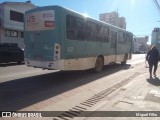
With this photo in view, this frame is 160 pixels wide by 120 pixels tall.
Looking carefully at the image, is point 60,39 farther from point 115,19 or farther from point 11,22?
point 115,19

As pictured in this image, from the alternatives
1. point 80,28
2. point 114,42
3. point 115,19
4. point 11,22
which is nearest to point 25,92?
point 80,28

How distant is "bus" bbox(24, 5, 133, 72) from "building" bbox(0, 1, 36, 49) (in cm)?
2260

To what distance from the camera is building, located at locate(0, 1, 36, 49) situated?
104 ft

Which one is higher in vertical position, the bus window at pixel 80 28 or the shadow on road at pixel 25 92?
the bus window at pixel 80 28

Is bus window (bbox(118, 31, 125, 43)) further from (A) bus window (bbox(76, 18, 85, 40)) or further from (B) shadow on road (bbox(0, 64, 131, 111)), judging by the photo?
(B) shadow on road (bbox(0, 64, 131, 111))

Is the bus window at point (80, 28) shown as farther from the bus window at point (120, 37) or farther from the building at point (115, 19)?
the building at point (115, 19)

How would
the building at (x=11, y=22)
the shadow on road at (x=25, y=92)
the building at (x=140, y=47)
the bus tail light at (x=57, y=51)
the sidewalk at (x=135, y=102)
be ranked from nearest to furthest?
the sidewalk at (x=135, y=102)
the shadow on road at (x=25, y=92)
the bus tail light at (x=57, y=51)
the building at (x=11, y=22)
the building at (x=140, y=47)

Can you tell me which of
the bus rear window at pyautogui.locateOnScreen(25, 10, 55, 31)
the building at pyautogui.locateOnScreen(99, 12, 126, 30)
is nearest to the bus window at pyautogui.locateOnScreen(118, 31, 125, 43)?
the bus rear window at pyautogui.locateOnScreen(25, 10, 55, 31)

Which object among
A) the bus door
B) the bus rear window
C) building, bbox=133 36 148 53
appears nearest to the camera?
the bus rear window

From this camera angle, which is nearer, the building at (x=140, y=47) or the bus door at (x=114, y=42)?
the bus door at (x=114, y=42)

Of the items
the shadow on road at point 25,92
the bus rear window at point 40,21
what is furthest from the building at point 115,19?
the shadow on road at point 25,92

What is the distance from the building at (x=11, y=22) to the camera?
3178 centimetres

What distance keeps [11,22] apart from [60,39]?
25.8m

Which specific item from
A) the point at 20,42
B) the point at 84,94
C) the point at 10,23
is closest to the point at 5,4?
the point at 10,23
